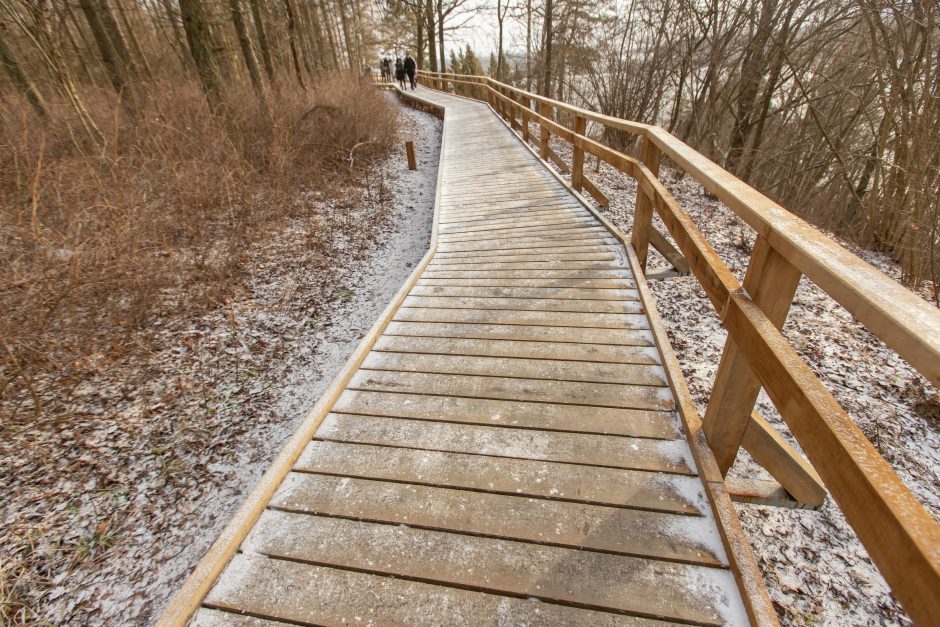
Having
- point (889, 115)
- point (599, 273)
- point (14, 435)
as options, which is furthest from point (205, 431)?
point (889, 115)

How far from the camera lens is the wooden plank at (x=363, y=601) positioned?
1.50 metres

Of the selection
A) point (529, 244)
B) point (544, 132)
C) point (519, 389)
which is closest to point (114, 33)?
point (544, 132)

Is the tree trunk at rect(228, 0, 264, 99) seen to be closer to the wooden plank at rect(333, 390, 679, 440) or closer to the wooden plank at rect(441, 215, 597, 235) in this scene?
the wooden plank at rect(441, 215, 597, 235)

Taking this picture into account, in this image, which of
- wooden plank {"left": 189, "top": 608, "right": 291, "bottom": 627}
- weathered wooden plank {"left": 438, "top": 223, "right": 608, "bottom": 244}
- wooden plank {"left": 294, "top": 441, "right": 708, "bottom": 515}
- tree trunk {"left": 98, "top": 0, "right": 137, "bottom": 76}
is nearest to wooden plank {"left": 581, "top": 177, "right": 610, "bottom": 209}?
weathered wooden plank {"left": 438, "top": 223, "right": 608, "bottom": 244}

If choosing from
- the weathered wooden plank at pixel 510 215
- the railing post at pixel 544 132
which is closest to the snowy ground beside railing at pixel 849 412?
the weathered wooden plank at pixel 510 215

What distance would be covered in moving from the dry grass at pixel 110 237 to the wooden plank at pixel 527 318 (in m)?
2.66

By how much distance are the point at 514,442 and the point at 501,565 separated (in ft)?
2.12

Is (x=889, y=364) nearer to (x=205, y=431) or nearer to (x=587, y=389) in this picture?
(x=587, y=389)

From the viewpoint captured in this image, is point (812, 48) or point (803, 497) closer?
point (803, 497)

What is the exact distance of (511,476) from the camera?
2.00m

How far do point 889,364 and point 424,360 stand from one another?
499 cm

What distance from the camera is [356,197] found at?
820cm

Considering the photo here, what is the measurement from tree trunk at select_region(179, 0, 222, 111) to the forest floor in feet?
15.9

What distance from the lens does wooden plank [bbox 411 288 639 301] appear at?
3.49m
